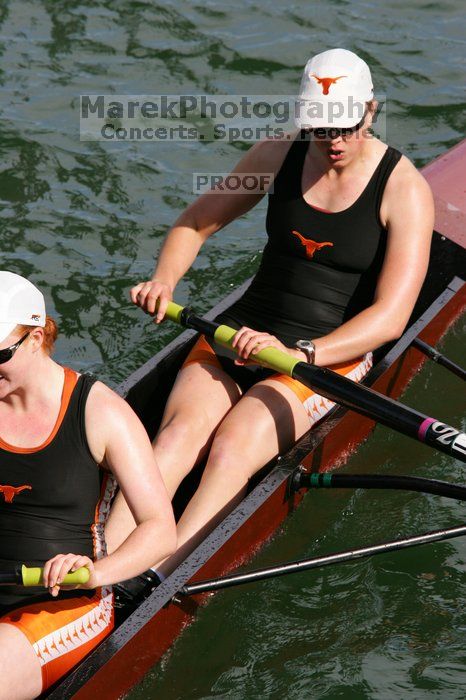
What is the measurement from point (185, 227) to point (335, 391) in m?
1.41

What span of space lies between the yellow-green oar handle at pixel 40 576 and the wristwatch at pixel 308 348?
65.8 inches

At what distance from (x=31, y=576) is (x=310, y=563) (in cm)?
127

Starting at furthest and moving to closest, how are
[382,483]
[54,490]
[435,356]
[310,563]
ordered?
[435,356] → [382,483] → [310,563] → [54,490]

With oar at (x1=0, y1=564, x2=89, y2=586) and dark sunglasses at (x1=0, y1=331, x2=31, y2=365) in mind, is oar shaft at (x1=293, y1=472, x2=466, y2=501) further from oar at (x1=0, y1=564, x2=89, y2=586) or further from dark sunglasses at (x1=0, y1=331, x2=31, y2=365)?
dark sunglasses at (x1=0, y1=331, x2=31, y2=365)

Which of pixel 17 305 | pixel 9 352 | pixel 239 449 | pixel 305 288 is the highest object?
pixel 17 305

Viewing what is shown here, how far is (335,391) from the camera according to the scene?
4758 mm

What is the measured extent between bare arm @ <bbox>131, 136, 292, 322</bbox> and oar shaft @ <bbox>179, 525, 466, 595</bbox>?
148 centimetres

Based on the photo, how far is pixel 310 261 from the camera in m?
5.39

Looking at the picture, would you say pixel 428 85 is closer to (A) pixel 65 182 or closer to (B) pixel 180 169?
(B) pixel 180 169

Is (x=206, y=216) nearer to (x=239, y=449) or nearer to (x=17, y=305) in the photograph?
(x=239, y=449)

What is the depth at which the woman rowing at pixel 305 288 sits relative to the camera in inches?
194

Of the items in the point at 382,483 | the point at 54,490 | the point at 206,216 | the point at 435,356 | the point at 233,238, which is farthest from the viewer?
the point at 233,238

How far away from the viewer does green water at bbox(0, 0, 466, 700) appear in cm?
479

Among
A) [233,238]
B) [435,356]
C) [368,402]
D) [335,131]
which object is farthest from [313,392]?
[233,238]
